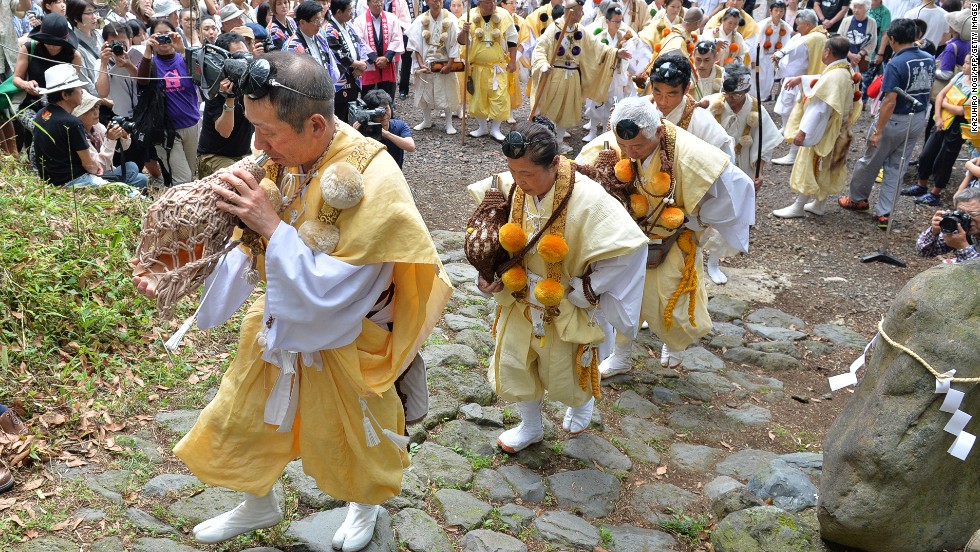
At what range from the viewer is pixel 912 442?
3021 millimetres

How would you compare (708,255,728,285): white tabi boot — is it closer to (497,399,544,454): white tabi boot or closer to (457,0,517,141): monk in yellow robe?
(497,399,544,454): white tabi boot

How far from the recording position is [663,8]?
42.7ft

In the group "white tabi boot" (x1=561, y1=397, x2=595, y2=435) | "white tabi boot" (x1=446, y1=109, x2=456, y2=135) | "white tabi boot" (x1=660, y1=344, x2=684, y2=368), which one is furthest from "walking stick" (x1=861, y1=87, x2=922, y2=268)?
"white tabi boot" (x1=446, y1=109, x2=456, y2=135)

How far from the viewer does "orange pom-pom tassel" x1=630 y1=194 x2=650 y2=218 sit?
5023mm

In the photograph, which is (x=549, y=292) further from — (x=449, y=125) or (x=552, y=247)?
(x=449, y=125)

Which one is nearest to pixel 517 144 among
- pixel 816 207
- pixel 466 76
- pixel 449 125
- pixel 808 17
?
pixel 816 207

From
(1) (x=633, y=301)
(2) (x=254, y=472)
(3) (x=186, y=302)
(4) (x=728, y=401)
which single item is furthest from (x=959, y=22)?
(2) (x=254, y=472)

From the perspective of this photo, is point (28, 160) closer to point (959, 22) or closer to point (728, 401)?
point (728, 401)

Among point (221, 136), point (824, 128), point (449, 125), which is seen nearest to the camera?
point (221, 136)

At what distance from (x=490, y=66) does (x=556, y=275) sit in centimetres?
828

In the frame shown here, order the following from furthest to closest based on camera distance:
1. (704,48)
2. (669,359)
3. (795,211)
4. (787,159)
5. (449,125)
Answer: (449,125) < (787,159) < (795,211) < (704,48) < (669,359)

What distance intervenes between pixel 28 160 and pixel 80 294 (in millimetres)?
2399

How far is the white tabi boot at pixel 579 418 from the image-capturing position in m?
4.86

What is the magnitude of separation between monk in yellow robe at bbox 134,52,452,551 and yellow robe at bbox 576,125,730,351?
2312mm
